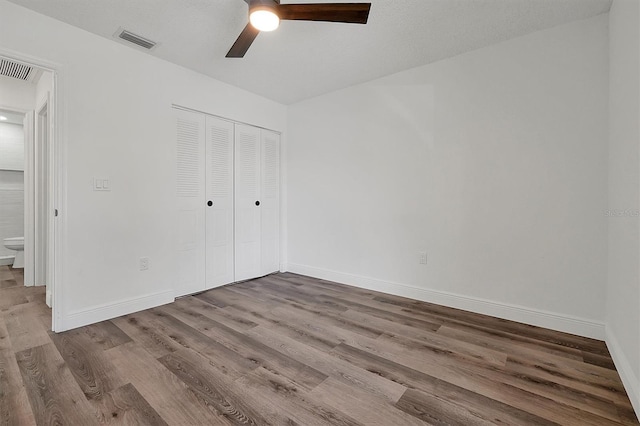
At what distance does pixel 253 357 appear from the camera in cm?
197

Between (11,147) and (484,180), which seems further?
(11,147)

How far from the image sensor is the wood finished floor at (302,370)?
1.45 meters

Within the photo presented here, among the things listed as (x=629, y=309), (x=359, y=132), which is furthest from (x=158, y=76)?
(x=629, y=309)

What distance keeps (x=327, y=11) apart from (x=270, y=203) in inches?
111

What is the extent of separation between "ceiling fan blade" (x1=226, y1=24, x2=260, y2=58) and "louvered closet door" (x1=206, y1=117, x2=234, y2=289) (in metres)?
1.32

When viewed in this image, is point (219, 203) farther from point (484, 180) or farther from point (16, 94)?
point (484, 180)

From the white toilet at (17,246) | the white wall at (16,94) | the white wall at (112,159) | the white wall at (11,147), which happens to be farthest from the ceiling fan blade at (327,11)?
the white wall at (11,147)

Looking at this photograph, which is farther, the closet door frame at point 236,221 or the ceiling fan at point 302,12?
the closet door frame at point 236,221

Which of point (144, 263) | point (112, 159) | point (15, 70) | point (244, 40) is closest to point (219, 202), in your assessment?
point (144, 263)

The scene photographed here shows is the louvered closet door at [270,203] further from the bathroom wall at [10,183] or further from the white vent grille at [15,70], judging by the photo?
the bathroom wall at [10,183]

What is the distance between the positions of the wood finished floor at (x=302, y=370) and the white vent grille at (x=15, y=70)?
2379mm

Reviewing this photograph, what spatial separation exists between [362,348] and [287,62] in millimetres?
2788

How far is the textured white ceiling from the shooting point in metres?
2.14

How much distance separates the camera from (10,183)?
15.5 ft
